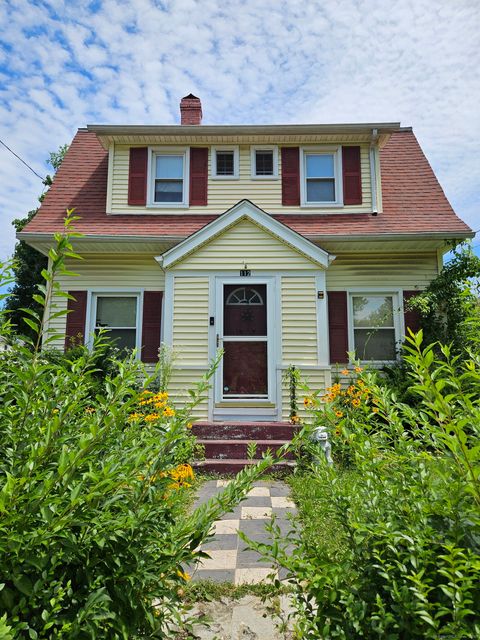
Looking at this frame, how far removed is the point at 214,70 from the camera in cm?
751

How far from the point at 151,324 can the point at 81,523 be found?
7030 mm

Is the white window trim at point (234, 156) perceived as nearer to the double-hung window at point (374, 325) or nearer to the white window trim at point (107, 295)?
the white window trim at point (107, 295)

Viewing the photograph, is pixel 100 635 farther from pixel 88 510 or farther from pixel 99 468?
pixel 99 468

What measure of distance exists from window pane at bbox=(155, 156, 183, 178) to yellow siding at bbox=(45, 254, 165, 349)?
2.15 metres

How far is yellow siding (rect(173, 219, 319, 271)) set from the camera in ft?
23.3

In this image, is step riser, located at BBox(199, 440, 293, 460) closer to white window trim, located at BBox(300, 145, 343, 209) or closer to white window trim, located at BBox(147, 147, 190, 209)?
white window trim, located at BBox(147, 147, 190, 209)

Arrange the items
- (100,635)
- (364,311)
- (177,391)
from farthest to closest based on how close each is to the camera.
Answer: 1. (364,311)
2. (177,391)
3. (100,635)

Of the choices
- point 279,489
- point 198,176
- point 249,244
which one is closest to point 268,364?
point 249,244

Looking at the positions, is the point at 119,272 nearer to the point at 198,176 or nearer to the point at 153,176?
the point at 153,176

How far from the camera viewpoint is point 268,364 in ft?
22.8

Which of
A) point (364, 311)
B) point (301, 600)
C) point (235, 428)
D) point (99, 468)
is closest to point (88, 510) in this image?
point (99, 468)

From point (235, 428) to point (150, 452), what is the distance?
4971 mm

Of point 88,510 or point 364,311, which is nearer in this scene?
point 88,510

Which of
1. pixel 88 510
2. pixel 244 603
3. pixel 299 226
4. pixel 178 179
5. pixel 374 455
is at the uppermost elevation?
pixel 178 179
